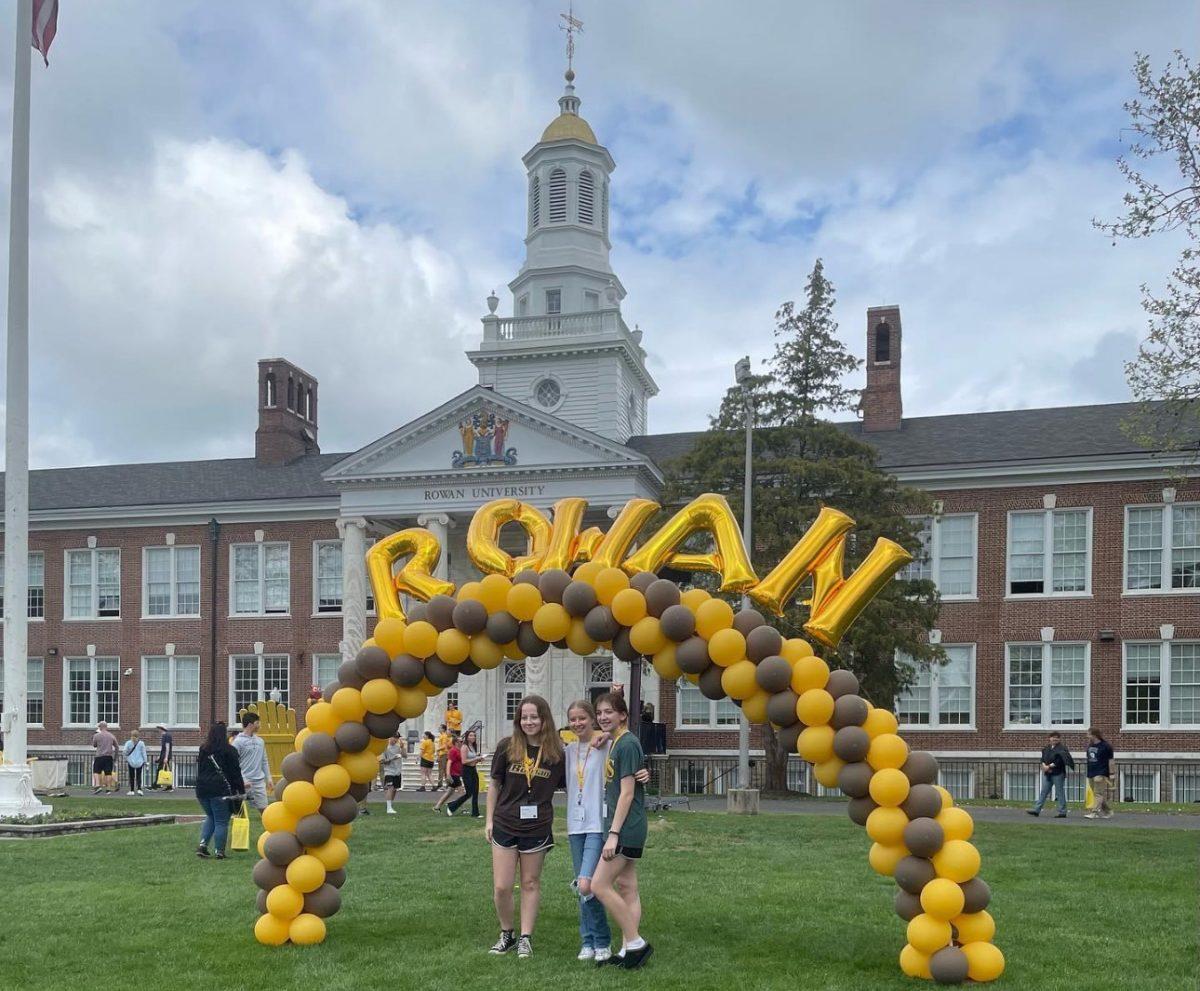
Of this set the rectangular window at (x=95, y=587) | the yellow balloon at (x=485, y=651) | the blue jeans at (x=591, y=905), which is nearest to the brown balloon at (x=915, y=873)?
the blue jeans at (x=591, y=905)

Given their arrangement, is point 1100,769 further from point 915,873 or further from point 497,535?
point 497,535

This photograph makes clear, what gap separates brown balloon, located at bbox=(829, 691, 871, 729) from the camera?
8562mm

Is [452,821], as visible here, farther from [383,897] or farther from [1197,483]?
[1197,483]

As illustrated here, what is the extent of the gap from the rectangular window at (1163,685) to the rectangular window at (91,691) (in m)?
29.4

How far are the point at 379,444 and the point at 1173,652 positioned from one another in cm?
2114

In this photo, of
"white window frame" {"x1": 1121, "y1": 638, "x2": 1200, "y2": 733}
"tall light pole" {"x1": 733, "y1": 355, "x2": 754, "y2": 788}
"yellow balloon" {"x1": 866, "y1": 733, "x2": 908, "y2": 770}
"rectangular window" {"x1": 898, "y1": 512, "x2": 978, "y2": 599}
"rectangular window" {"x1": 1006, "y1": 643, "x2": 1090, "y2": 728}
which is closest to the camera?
"yellow balloon" {"x1": 866, "y1": 733, "x2": 908, "y2": 770}

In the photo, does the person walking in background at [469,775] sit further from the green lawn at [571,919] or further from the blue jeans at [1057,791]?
the blue jeans at [1057,791]

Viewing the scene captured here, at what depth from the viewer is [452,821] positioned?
19109mm

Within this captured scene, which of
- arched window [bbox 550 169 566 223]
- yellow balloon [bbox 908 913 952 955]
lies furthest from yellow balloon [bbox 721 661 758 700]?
arched window [bbox 550 169 566 223]

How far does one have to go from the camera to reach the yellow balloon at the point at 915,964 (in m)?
8.17

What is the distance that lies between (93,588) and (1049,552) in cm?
2861

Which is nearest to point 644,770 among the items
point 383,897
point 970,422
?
point 383,897

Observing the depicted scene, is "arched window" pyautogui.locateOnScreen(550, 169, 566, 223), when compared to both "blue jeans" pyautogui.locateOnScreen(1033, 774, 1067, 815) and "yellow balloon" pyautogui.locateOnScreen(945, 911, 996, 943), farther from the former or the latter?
"yellow balloon" pyautogui.locateOnScreen(945, 911, 996, 943)

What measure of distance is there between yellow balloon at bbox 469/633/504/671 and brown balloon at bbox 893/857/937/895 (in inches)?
133
